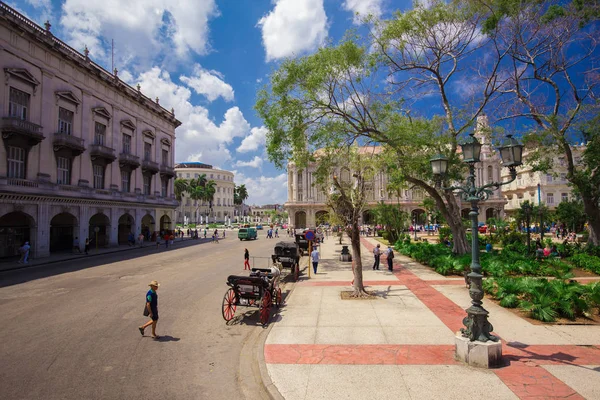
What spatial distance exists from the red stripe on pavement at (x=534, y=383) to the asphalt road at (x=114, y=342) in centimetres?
466

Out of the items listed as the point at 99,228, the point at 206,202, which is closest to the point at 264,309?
the point at 99,228

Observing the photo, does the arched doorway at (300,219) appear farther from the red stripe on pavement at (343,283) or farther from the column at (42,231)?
the red stripe on pavement at (343,283)

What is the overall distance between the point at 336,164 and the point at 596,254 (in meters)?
16.7

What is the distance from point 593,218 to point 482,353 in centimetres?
2264

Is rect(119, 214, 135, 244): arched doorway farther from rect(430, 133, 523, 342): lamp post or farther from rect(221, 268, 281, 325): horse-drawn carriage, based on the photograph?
rect(430, 133, 523, 342): lamp post

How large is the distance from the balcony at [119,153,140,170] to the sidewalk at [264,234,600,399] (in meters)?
28.9

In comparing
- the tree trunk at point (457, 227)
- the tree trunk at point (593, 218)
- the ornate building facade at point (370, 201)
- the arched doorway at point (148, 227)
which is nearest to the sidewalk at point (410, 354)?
the tree trunk at point (457, 227)

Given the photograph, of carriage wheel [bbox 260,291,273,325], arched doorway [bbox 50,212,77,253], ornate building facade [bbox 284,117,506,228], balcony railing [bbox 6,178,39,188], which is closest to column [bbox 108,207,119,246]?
arched doorway [bbox 50,212,77,253]

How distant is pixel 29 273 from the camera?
17984mm

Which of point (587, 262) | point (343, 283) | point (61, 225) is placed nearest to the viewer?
point (343, 283)

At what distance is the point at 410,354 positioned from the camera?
7.13m

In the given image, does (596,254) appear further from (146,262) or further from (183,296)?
(146,262)

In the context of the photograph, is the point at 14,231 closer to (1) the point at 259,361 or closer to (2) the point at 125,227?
(2) the point at 125,227

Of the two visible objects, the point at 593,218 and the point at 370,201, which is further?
the point at 370,201
